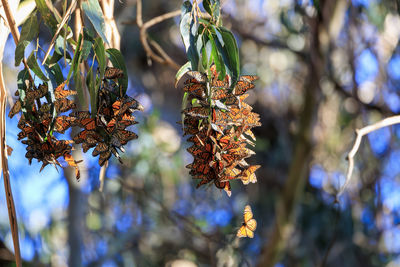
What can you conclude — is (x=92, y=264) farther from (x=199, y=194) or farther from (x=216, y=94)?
(x=216, y=94)

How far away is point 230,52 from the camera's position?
0.74 m

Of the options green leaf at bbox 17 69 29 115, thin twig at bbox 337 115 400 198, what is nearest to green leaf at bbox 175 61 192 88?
green leaf at bbox 17 69 29 115

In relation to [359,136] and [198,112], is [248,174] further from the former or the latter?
[359,136]

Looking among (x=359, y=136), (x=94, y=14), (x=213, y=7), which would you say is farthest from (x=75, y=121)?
(x=359, y=136)

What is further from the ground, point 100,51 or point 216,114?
point 100,51

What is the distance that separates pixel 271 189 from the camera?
353 cm

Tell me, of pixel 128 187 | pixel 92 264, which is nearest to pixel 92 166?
pixel 128 187

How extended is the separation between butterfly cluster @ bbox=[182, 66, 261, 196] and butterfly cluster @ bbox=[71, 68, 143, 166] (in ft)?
0.28

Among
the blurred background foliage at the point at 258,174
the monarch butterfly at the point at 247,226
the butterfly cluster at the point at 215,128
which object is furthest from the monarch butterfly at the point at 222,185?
the blurred background foliage at the point at 258,174

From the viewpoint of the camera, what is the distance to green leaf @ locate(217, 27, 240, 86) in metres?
0.72

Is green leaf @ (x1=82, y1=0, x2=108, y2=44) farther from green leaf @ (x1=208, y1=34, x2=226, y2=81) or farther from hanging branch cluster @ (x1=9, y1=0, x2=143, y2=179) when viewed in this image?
green leaf @ (x1=208, y1=34, x2=226, y2=81)

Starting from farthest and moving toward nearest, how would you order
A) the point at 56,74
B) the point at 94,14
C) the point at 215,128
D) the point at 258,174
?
the point at 258,174
the point at 56,74
the point at 94,14
the point at 215,128

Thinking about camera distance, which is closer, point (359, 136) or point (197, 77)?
point (197, 77)

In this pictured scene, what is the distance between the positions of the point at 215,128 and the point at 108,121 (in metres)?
0.15
